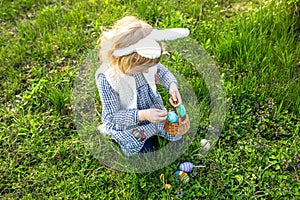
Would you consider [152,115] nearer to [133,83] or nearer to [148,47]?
[133,83]

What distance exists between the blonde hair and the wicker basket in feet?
1.57

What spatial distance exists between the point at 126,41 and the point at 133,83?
31 centimetres

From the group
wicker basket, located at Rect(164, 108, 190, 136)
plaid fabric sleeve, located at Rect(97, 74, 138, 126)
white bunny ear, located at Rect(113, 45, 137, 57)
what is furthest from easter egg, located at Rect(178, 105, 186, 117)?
white bunny ear, located at Rect(113, 45, 137, 57)

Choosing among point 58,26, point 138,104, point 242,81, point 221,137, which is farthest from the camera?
point 58,26

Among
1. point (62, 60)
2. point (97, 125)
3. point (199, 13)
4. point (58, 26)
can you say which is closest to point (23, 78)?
point (62, 60)

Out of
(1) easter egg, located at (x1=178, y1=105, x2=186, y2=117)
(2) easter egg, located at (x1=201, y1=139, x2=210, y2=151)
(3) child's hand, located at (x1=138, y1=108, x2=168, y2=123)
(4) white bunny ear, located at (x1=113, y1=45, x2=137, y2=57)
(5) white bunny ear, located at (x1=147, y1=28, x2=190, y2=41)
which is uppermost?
(5) white bunny ear, located at (x1=147, y1=28, x2=190, y2=41)

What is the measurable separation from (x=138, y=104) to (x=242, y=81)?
3.03ft

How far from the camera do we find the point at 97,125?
2.87 m

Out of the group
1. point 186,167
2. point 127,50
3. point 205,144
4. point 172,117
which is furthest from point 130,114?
point 205,144

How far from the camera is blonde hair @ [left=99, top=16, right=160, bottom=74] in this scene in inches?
83.0

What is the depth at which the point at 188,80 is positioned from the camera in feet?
9.98

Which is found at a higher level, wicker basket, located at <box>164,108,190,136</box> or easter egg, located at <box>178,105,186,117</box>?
easter egg, located at <box>178,105,186,117</box>

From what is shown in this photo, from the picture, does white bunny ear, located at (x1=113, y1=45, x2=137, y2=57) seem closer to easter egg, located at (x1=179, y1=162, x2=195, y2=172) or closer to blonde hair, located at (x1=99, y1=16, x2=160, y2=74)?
blonde hair, located at (x1=99, y1=16, x2=160, y2=74)

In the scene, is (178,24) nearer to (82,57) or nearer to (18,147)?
(82,57)
